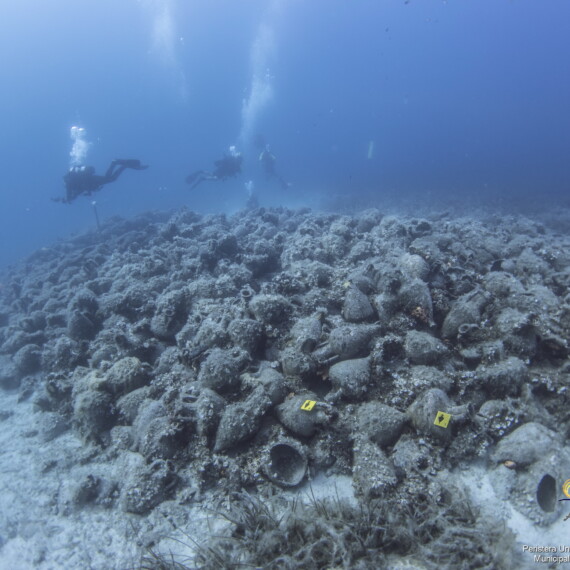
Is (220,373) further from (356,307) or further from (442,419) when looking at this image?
(442,419)

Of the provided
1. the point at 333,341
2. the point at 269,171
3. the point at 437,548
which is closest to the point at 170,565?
the point at 437,548

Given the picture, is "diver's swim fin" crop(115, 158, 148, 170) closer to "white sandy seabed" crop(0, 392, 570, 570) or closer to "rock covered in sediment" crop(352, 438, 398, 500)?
"white sandy seabed" crop(0, 392, 570, 570)

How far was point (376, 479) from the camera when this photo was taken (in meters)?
3.86

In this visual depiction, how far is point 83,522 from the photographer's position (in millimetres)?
4754

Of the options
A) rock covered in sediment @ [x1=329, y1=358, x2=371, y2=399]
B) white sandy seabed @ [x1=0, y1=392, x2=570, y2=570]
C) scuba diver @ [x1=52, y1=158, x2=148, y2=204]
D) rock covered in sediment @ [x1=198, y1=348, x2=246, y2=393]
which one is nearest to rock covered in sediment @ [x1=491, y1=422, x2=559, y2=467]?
white sandy seabed @ [x1=0, y1=392, x2=570, y2=570]

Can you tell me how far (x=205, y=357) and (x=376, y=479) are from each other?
329cm

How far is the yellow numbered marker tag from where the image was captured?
13.5 ft

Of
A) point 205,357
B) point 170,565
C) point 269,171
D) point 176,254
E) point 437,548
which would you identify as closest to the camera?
point 437,548

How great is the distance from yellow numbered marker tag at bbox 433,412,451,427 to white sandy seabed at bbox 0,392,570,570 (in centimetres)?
64

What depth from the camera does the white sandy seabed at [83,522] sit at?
12.4 feet

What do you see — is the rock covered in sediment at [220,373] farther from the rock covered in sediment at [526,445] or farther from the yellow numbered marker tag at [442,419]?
the rock covered in sediment at [526,445]

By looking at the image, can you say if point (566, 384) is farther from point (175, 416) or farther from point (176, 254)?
point (176, 254)

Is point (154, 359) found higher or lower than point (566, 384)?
lower

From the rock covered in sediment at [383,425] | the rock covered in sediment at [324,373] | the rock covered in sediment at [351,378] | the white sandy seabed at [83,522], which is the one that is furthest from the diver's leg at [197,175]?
the rock covered in sediment at [383,425]
